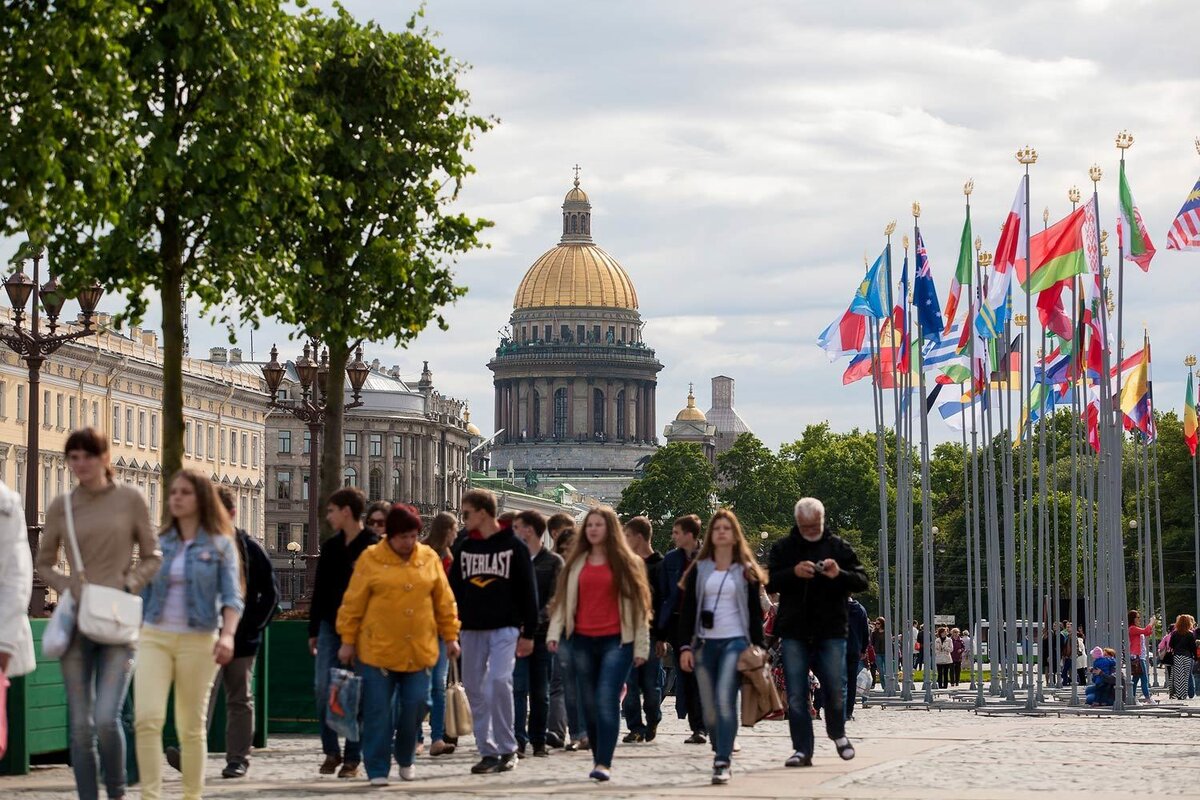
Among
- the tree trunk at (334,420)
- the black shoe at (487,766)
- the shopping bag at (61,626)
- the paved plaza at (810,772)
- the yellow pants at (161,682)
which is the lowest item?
the paved plaza at (810,772)

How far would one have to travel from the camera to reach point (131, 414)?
4006 inches

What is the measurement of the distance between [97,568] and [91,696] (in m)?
0.67

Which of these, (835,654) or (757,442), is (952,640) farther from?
(757,442)

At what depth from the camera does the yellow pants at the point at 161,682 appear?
43.2 ft

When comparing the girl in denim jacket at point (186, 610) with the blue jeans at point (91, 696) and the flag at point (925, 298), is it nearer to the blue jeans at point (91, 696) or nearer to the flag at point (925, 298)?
the blue jeans at point (91, 696)

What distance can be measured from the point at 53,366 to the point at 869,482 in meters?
70.0

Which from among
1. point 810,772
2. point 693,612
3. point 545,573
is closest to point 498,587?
point 693,612

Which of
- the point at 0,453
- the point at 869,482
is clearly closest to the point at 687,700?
the point at 0,453

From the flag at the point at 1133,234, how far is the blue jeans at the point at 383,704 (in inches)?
864

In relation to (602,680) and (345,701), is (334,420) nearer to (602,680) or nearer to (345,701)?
(602,680)

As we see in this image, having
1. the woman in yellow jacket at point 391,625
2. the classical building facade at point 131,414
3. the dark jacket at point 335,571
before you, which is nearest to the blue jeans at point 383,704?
the woman in yellow jacket at point 391,625

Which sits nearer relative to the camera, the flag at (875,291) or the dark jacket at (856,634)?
the dark jacket at (856,634)

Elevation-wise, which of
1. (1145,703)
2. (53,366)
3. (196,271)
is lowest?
(1145,703)

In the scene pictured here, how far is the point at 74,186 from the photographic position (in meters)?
20.1
